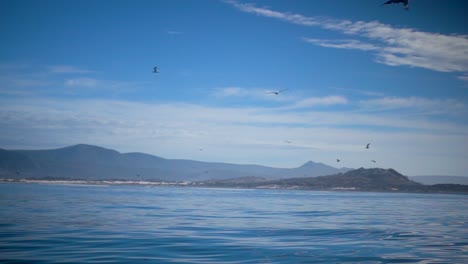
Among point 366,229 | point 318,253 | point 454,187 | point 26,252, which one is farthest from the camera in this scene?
point 454,187

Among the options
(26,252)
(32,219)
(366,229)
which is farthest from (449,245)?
(32,219)

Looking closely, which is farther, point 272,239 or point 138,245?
point 272,239

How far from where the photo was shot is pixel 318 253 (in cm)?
2145

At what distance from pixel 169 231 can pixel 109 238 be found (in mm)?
4911

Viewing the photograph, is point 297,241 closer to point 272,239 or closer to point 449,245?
point 272,239

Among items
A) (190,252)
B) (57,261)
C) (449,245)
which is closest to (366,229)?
(449,245)

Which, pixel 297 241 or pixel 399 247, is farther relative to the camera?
pixel 297 241

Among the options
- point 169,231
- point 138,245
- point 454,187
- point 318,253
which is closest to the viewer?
point 318,253

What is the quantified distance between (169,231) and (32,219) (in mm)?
11925

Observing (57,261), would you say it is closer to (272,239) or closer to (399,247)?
(272,239)

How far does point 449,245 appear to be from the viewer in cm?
2486

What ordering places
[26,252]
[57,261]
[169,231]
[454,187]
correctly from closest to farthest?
[57,261] < [26,252] < [169,231] < [454,187]

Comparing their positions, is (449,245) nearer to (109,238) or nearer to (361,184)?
(109,238)

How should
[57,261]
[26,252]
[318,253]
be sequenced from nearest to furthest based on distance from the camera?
[57,261], [26,252], [318,253]
